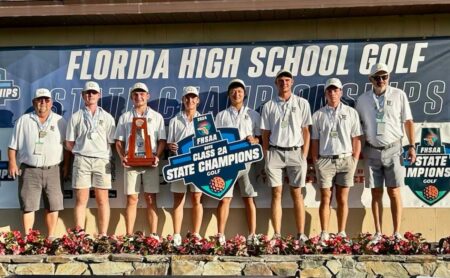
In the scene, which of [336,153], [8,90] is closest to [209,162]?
[336,153]

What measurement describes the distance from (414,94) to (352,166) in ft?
4.34

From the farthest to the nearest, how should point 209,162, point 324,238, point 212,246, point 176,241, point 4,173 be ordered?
point 4,173, point 209,162, point 176,241, point 324,238, point 212,246

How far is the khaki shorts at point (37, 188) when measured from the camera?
24.3 ft

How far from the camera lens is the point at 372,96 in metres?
7.26

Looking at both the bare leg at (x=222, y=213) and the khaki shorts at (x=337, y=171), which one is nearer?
the khaki shorts at (x=337, y=171)

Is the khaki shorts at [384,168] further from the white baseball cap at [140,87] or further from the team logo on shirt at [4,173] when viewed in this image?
the team logo on shirt at [4,173]

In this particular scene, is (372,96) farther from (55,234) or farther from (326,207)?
(55,234)

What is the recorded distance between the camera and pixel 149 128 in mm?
7418

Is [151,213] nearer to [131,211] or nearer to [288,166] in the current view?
[131,211]

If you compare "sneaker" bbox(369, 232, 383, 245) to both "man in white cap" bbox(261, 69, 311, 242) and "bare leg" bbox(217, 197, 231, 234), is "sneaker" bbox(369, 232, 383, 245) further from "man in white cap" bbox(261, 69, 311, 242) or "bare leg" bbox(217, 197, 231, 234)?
"bare leg" bbox(217, 197, 231, 234)

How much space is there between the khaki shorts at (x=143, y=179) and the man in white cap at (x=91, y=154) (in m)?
0.26

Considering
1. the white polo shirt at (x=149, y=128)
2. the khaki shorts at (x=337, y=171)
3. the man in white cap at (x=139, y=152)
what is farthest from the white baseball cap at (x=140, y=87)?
the khaki shorts at (x=337, y=171)

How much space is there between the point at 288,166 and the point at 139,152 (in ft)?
6.03

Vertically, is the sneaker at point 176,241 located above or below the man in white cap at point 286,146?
below
